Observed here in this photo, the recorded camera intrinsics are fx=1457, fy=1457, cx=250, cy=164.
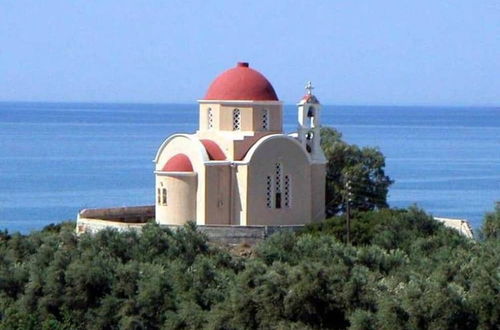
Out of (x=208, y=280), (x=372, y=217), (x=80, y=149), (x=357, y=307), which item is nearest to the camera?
(x=357, y=307)

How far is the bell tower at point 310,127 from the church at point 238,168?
33cm

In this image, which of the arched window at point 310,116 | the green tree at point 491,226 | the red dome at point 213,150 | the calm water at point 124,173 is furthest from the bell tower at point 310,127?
the calm water at point 124,173

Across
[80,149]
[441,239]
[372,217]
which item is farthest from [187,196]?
[80,149]

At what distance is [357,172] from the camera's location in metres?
48.7

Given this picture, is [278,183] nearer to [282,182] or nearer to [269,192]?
[282,182]

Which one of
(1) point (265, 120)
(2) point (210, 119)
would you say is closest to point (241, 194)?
(1) point (265, 120)

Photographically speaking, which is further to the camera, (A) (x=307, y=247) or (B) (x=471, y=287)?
(A) (x=307, y=247)

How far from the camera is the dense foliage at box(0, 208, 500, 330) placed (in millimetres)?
29188

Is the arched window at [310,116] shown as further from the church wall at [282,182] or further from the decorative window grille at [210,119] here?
the decorative window grille at [210,119]

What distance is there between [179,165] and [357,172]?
982 cm

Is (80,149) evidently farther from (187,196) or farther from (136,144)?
(187,196)

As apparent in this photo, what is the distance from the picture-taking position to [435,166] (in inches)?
4067

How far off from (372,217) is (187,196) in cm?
517

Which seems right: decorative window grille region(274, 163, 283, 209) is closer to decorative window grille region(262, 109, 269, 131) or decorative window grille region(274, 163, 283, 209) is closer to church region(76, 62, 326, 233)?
church region(76, 62, 326, 233)
